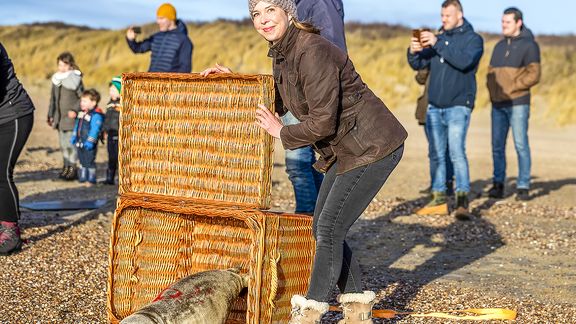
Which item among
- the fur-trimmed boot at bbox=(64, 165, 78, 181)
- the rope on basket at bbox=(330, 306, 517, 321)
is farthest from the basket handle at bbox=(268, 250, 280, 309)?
the fur-trimmed boot at bbox=(64, 165, 78, 181)

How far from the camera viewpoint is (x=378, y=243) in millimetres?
8438

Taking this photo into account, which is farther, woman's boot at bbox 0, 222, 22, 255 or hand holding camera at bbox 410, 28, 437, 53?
hand holding camera at bbox 410, 28, 437, 53

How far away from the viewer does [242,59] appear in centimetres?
3325

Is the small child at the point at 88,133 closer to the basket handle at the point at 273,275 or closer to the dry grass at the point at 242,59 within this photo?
the basket handle at the point at 273,275

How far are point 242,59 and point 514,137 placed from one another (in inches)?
884

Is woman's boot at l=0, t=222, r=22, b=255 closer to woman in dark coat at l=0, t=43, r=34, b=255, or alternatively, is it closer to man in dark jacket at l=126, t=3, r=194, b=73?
woman in dark coat at l=0, t=43, r=34, b=255

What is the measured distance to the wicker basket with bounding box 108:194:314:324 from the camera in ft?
15.8

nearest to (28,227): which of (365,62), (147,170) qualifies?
(147,170)

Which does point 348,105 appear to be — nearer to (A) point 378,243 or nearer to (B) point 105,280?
(B) point 105,280

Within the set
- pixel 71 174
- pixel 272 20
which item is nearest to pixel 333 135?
pixel 272 20

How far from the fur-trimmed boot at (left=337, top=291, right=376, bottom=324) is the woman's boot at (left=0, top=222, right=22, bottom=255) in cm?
332

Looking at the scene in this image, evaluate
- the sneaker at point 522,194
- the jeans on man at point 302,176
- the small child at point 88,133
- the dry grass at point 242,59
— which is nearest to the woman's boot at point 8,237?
the jeans on man at point 302,176

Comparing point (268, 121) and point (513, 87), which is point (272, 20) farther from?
point (513, 87)

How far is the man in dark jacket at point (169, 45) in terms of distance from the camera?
1071cm
